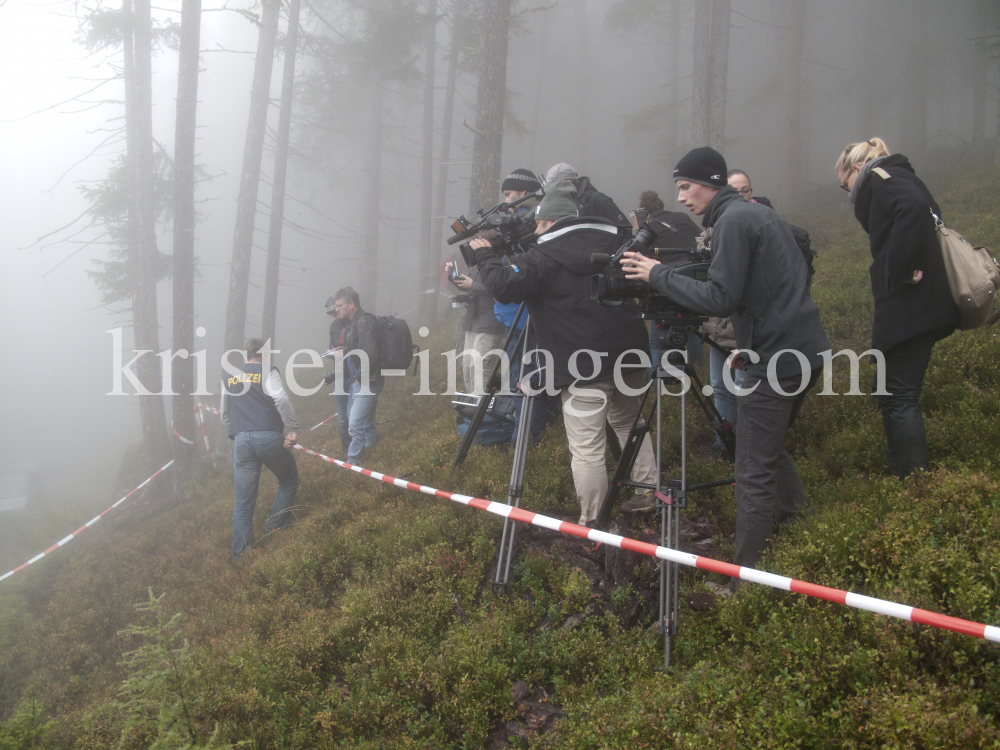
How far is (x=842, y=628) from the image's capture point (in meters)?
2.86

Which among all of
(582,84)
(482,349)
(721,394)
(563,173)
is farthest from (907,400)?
(582,84)

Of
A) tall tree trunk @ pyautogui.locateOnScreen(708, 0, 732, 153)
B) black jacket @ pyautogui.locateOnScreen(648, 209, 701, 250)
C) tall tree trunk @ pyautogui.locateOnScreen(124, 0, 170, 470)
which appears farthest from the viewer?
tall tree trunk @ pyautogui.locateOnScreen(708, 0, 732, 153)

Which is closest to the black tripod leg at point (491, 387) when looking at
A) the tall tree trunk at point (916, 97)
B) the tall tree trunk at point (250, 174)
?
Answer: the tall tree trunk at point (250, 174)

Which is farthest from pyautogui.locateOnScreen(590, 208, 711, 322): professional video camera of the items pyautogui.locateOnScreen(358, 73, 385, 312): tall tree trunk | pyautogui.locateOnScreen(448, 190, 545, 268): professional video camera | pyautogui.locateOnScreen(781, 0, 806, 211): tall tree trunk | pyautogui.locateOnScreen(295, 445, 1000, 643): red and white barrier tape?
pyautogui.locateOnScreen(358, 73, 385, 312): tall tree trunk

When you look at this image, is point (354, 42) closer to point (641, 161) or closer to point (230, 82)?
point (641, 161)

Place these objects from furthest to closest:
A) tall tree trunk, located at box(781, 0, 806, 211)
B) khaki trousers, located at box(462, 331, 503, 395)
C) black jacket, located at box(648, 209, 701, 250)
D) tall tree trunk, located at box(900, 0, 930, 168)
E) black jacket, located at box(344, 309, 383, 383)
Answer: tall tree trunk, located at box(900, 0, 930, 168) → tall tree trunk, located at box(781, 0, 806, 211) → black jacket, located at box(344, 309, 383, 383) → khaki trousers, located at box(462, 331, 503, 395) → black jacket, located at box(648, 209, 701, 250)

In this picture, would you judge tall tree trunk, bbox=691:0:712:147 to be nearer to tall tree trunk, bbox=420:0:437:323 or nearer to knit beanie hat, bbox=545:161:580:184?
knit beanie hat, bbox=545:161:580:184

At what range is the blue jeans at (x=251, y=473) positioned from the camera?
7281 millimetres

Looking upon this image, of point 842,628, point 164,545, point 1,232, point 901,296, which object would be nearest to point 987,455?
point 901,296

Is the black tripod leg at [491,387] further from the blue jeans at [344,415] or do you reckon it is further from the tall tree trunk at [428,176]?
the tall tree trunk at [428,176]

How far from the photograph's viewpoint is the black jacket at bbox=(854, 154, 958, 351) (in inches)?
146

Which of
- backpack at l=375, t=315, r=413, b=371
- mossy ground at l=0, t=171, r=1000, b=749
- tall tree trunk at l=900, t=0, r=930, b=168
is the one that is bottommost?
mossy ground at l=0, t=171, r=1000, b=749

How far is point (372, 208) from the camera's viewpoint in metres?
22.5

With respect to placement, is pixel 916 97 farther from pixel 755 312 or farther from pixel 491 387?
pixel 755 312
